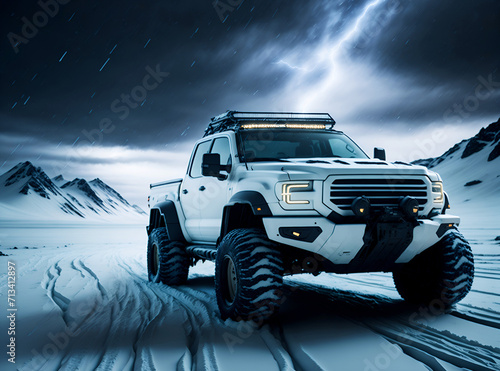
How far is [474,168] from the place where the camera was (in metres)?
86.4

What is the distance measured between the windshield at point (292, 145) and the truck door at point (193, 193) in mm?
1107

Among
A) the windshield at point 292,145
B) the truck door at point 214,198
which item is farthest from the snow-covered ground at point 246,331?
the windshield at point 292,145

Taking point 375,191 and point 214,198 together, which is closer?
point 375,191

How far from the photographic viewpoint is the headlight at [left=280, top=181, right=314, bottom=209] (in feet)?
16.0

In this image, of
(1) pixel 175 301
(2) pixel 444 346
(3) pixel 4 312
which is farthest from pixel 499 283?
(3) pixel 4 312

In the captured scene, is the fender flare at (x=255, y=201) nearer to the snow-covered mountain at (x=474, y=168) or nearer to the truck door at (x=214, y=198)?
the truck door at (x=214, y=198)

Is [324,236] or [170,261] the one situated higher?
[324,236]

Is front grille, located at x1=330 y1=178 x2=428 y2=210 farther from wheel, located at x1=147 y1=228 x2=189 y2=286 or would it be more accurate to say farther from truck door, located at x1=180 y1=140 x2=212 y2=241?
wheel, located at x1=147 y1=228 x2=189 y2=286

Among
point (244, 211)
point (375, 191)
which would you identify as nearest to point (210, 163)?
point (244, 211)

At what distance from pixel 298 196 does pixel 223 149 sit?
203 cm

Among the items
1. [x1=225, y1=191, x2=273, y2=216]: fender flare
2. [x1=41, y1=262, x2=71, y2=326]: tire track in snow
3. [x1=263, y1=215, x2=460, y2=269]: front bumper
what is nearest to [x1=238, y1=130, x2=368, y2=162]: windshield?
[x1=225, y1=191, x2=273, y2=216]: fender flare

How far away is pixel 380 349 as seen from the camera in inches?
160

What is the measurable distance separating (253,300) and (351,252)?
1.06 meters

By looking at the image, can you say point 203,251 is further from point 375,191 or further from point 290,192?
point 375,191
